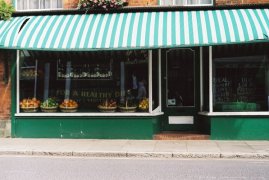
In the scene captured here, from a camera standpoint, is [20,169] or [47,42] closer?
[20,169]

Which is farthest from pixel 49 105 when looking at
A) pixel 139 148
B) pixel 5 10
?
pixel 139 148

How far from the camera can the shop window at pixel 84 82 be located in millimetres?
14383

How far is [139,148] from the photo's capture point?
12.1 m

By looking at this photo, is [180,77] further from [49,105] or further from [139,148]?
[49,105]

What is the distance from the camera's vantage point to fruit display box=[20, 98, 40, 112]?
14539mm

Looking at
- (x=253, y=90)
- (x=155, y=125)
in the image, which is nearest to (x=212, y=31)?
(x=253, y=90)

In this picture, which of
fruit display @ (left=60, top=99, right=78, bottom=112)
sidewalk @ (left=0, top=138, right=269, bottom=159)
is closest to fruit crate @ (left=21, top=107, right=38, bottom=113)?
fruit display @ (left=60, top=99, right=78, bottom=112)

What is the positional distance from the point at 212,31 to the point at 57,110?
5624 mm

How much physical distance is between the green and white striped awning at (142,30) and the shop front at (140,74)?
29 millimetres

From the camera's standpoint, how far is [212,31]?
41.7 ft

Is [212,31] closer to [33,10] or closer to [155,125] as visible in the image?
[155,125]

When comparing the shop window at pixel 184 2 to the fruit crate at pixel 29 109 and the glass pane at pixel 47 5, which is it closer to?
the glass pane at pixel 47 5

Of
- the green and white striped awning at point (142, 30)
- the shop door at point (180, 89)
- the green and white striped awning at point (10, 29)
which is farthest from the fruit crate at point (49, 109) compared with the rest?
the shop door at point (180, 89)

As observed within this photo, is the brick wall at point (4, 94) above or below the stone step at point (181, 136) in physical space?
above
